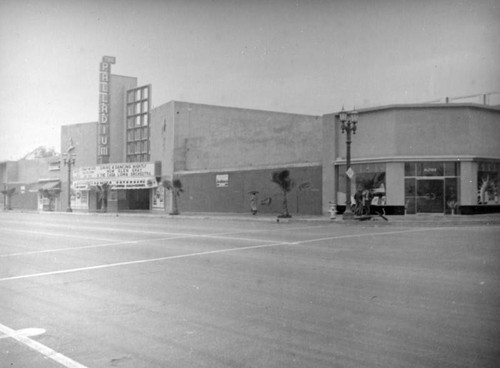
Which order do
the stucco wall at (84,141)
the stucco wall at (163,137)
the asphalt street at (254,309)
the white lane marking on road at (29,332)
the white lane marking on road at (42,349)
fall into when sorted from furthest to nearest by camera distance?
the stucco wall at (84,141)
the stucco wall at (163,137)
the white lane marking on road at (29,332)
the asphalt street at (254,309)
the white lane marking on road at (42,349)

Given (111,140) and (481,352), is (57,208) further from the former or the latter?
(481,352)

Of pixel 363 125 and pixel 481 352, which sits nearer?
pixel 481 352

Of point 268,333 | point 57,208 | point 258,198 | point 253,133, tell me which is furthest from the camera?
point 57,208

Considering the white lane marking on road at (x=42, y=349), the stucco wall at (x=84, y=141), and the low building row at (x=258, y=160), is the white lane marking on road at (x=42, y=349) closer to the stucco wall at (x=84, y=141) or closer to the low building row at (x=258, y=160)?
the low building row at (x=258, y=160)

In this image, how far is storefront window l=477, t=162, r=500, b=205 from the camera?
29.1 meters

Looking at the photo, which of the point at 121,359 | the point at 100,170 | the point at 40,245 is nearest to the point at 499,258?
the point at 121,359

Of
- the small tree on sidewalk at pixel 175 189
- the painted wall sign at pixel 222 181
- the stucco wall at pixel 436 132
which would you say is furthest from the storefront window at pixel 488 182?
the small tree on sidewalk at pixel 175 189

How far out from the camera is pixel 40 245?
15.5 metres

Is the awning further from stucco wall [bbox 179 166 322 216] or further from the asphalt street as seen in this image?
the asphalt street

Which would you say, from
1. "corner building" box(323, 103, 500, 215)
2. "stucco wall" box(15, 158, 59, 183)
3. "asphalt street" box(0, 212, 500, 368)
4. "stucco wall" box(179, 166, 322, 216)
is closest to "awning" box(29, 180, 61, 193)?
"stucco wall" box(15, 158, 59, 183)

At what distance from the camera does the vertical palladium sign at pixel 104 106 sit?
177 feet

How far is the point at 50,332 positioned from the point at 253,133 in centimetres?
3977

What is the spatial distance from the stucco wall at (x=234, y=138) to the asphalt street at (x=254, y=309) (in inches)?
1162

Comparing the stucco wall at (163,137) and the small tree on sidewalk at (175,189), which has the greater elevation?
the stucco wall at (163,137)
